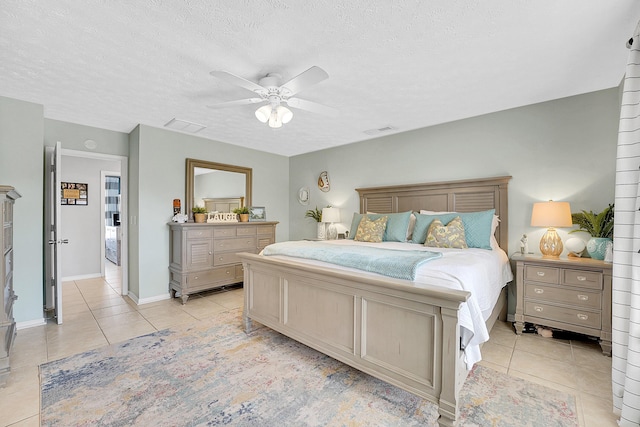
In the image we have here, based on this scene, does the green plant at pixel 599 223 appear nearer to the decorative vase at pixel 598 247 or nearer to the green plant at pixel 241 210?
the decorative vase at pixel 598 247

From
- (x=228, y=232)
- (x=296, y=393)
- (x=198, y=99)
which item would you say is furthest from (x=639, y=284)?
(x=228, y=232)

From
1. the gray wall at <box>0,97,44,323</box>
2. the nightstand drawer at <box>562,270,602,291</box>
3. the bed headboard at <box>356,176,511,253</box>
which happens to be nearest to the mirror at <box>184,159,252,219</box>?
the gray wall at <box>0,97,44,323</box>

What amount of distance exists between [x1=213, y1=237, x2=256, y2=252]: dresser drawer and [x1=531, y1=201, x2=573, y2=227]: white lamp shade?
394cm

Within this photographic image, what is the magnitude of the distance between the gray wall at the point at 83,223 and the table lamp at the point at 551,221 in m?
7.24

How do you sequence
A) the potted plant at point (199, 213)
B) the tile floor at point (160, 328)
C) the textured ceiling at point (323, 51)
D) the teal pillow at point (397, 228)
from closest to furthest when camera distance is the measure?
the textured ceiling at point (323, 51), the tile floor at point (160, 328), the teal pillow at point (397, 228), the potted plant at point (199, 213)

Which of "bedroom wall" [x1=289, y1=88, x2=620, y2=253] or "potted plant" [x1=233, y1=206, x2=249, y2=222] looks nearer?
"bedroom wall" [x1=289, y1=88, x2=620, y2=253]

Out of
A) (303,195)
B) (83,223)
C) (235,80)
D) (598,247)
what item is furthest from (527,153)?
(83,223)

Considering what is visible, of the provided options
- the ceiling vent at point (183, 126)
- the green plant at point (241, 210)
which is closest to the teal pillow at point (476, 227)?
the green plant at point (241, 210)

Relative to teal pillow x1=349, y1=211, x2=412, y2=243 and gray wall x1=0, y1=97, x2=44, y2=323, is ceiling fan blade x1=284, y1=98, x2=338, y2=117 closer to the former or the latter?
teal pillow x1=349, y1=211, x2=412, y2=243

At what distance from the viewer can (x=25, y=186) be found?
312 centimetres

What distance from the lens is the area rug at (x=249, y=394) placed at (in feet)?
5.65

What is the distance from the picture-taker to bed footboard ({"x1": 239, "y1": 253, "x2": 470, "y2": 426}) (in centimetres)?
157

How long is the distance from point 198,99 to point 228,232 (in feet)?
6.94

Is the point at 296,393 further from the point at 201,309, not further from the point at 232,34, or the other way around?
the point at 232,34
